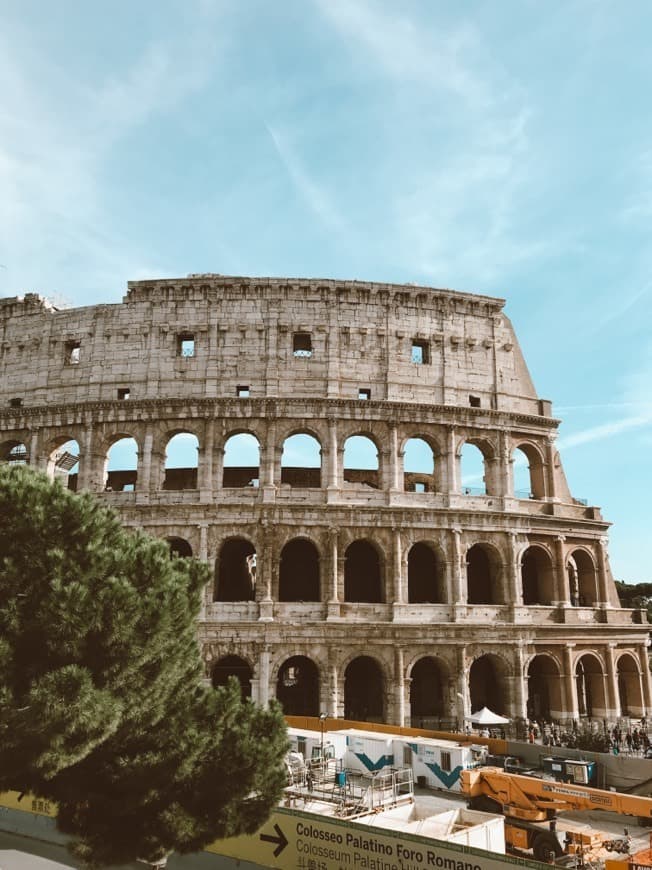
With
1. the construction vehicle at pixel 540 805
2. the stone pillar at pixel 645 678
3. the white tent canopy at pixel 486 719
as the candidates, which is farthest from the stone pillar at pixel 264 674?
the stone pillar at pixel 645 678

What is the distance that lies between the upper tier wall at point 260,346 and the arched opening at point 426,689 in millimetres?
9982

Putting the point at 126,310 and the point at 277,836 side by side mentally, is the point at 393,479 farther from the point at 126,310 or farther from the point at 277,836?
the point at 277,836

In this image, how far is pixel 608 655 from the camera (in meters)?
27.0

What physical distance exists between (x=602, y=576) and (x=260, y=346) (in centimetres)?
1627

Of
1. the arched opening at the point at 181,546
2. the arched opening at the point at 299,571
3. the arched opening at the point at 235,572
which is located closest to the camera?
the arched opening at the point at 181,546

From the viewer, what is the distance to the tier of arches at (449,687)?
24281 millimetres

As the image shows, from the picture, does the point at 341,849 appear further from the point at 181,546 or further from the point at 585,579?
the point at 585,579

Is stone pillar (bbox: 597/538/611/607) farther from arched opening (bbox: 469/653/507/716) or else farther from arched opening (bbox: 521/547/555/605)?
arched opening (bbox: 469/653/507/716)

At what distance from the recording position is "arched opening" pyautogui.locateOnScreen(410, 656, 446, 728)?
2659 centimetres

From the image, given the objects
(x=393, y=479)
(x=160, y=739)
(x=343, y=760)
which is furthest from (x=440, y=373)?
(x=160, y=739)

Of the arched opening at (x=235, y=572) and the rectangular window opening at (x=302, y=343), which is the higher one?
the rectangular window opening at (x=302, y=343)

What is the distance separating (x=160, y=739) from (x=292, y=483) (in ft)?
62.2

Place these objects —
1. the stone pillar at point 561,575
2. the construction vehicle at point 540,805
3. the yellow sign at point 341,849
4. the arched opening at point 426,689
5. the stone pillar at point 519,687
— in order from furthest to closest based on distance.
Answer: the stone pillar at point 561,575, the arched opening at point 426,689, the stone pillar at point 519,687, the construction vehicle at point 540,805, the yellow sign at point 341,849

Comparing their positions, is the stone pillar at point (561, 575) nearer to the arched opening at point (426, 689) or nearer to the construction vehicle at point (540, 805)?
the arched opening at point (426, 689)
